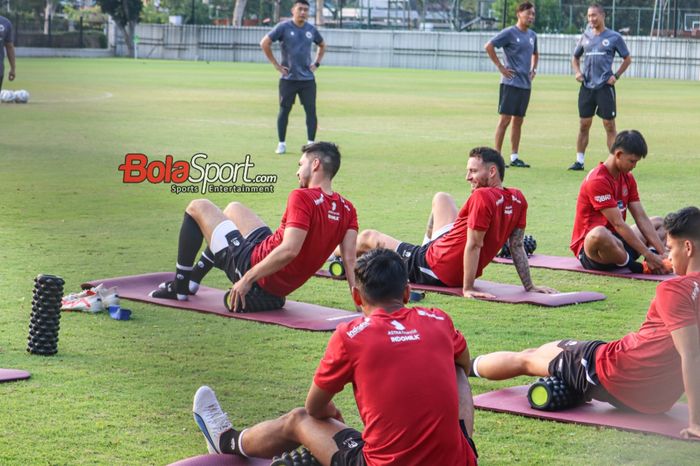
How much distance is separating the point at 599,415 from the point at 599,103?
11.5 metres

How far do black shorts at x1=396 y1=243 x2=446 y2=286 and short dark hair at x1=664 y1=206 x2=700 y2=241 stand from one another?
144 inches

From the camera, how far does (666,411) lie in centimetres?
550

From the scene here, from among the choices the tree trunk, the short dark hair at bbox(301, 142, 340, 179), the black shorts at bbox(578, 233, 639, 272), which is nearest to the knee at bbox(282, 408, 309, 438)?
Result: the short dark hair at bbox(301, 142, 340, 179)

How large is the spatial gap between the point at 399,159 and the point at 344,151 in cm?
128

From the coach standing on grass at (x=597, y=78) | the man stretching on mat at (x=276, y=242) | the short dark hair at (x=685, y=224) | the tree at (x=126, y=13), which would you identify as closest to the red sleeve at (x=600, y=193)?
the man stretching on mat at (x=276, y=242)

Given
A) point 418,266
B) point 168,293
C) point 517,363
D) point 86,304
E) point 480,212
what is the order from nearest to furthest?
1. point 517,363
2. point 86,304
3. point 168,293
4. point 480,212
5. point 418,266

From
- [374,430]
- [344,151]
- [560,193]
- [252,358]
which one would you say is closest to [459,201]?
[560,193]

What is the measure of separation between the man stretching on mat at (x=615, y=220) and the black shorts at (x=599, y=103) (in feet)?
23.3

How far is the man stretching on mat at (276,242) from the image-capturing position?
23.7 ft

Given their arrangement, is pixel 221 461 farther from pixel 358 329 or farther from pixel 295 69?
pixel 295 69

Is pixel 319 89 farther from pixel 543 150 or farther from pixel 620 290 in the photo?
pixel 620 290

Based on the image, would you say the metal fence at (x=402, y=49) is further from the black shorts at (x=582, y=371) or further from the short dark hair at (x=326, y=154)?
the black shorts at (x=582, y=371)

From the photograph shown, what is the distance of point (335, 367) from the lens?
4.15m

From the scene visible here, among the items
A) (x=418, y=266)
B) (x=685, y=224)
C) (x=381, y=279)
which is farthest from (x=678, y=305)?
(x=418, y=266)
